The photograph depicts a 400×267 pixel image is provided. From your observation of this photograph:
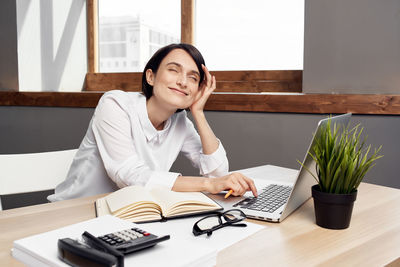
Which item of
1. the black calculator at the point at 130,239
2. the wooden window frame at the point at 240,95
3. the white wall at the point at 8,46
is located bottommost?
the black calculator at the point at 130,239

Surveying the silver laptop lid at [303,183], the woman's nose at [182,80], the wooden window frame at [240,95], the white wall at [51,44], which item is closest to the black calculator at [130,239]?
the silver laptop lid at [303,183]

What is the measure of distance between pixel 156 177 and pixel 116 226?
0.45 meters

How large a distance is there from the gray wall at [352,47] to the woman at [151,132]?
605 millimetres

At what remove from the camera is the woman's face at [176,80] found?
4.92 feet

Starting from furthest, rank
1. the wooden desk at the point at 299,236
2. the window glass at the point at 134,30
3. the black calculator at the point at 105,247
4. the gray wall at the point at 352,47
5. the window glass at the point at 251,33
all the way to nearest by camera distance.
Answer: the window glass at the point at 134,30
the window glass at the point at 251,33
the gray wall at the point at 352,47
the wooden desk at the point at 299,236
the black calculator at the point at 105,247

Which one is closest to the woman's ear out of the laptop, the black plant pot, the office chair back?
the office chair back

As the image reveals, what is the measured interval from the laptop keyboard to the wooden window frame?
0.78 m

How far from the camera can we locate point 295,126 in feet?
6.48

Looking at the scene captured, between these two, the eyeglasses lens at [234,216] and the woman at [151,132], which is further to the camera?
the woman at [151,132]

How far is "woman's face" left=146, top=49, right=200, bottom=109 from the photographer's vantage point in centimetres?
150

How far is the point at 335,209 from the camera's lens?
86cm

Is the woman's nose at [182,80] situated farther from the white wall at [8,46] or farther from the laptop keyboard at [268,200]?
the white wall at [8,46]

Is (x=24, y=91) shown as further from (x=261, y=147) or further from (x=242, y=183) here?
(x=242, y=183)

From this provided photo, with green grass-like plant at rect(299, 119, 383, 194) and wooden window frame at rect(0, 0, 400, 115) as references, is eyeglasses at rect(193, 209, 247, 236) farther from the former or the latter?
wooden window frame at rect(0, 0, 400, 115)
